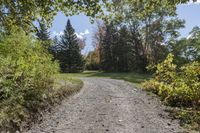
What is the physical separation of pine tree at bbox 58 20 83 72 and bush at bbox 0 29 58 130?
128 feet

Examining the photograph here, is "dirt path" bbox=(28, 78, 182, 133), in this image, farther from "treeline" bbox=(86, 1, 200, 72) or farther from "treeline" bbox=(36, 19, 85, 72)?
"treeline" bbox=(36, 19, 85, 72)

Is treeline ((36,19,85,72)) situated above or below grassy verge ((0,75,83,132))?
above

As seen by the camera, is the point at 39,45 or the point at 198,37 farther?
the point at 198,37

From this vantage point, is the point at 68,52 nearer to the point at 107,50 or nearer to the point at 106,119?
the point at 107,50

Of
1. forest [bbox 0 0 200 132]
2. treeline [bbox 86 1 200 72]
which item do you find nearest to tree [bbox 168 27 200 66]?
treeline [bbox 86 1 200 72]

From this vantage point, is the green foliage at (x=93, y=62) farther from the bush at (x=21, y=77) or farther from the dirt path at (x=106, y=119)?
the dirt path at (x=106, y=119)

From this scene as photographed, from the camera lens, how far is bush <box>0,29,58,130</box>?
7594 millimetres

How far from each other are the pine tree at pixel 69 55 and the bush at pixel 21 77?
1533 inches

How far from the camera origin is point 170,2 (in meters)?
6.46

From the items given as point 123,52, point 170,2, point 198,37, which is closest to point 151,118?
point 170,2

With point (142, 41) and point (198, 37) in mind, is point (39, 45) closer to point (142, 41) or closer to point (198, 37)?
point (198, 37)

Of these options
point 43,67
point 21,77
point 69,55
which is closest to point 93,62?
point 69,55

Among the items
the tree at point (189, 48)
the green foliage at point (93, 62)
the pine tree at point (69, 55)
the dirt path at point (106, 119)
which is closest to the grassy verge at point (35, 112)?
the dirt path at point (106, 119)

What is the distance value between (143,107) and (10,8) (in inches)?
218
